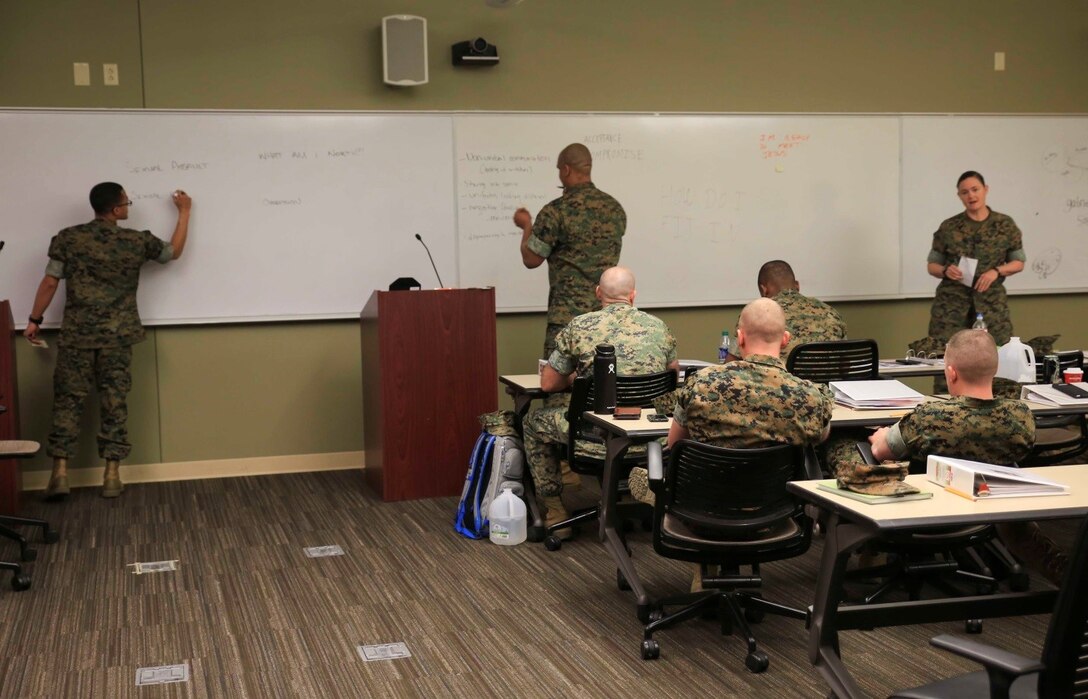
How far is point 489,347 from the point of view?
19.7 ft

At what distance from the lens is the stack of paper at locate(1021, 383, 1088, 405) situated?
4215mm

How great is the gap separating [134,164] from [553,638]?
160 inches

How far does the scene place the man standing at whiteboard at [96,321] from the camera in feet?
19.7


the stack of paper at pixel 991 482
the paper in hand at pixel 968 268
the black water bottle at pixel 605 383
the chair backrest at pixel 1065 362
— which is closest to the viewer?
the stack of paper at pixel 991 482

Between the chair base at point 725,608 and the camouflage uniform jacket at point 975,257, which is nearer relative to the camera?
the chair base at point 725,608

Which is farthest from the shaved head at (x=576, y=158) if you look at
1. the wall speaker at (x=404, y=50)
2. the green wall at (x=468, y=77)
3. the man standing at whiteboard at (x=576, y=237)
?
the wall speaker at (x=404, y=50)

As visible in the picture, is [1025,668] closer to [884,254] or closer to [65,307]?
[65,307]

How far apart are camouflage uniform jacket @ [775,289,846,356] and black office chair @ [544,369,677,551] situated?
2.57ft

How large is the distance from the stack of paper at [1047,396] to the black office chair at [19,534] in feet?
13.3

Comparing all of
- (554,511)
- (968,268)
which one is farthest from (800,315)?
(968,268)

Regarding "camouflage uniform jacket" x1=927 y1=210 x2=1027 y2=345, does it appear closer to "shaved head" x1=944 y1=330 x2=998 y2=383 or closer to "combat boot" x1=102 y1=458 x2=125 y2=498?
"shaved head" x1=944 y1=330 x2=998 y2=383

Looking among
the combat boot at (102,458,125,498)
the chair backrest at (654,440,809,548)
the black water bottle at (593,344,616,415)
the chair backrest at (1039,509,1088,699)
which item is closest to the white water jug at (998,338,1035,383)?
the chair backrest at (654,440,809,548)

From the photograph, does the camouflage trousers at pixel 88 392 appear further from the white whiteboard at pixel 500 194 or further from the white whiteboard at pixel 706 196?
the white whiteboard at pixel 706 196

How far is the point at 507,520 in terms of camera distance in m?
5.00
